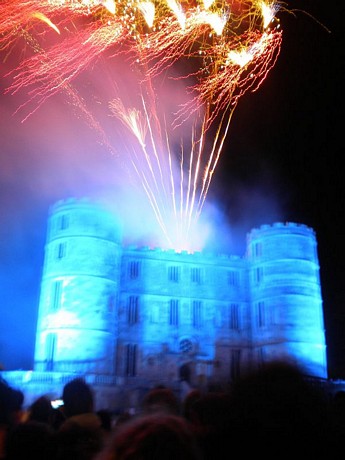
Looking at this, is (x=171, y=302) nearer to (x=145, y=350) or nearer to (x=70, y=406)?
(x=145, y=350)

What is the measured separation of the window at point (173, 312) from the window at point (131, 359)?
310cm

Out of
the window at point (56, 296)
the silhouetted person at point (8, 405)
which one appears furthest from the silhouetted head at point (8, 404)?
the window at point (56, 296)

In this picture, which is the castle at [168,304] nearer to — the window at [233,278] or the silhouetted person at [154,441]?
the window at [233,278]

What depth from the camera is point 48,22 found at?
60.3 feet

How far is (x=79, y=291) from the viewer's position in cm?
3127

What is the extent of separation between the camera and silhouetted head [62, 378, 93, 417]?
615 cm

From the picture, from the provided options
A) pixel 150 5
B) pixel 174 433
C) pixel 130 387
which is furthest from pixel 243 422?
pixel 130 387

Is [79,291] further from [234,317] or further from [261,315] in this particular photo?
[261,315]

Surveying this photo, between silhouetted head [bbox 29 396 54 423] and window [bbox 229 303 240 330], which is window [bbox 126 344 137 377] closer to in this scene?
window [bbox 229 303 240 330]

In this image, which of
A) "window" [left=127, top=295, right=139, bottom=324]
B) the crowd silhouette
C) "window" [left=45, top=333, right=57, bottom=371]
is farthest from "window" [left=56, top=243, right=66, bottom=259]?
the crowd silhouette

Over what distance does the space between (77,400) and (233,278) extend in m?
30.9

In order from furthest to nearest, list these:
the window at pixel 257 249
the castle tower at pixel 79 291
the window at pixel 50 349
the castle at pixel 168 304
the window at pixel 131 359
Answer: the window at pixel 257 249, the window at pixel 131 359, the castle at pixel 168 304, the castle tower at pixel 79 291, the window at pixel 50 349

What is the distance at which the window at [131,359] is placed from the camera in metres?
32.4

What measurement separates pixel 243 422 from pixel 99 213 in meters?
31.3
